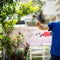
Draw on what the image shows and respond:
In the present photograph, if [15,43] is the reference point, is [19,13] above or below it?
above

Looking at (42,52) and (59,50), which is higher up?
(59,50)

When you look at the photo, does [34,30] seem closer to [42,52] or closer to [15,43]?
[15,43]

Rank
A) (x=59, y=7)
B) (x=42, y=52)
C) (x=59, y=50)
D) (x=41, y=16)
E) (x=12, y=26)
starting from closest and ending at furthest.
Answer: (x=59, y=50)
(x=42, y=52)
(x=59, y=7)
(x=12, y=26)
(x=41, y=16)

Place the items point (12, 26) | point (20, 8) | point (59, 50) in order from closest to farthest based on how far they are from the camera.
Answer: point (59, 50) → point (20, 8) → point (12, 26)

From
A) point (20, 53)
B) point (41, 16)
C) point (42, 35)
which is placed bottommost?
point (20, 53)

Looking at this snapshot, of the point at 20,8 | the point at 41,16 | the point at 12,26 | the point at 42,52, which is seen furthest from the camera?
the point at 41,16

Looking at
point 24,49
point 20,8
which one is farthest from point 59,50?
point 24,49

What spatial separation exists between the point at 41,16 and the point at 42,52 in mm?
3682

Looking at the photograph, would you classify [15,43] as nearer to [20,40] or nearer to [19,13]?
[20,40]

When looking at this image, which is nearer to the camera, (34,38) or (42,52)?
(42,52)

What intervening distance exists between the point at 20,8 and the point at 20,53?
5.51 ft

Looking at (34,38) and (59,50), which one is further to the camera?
(34,38)

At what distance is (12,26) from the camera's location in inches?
312

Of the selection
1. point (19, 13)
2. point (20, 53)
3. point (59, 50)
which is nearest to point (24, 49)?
point (20, 53)
